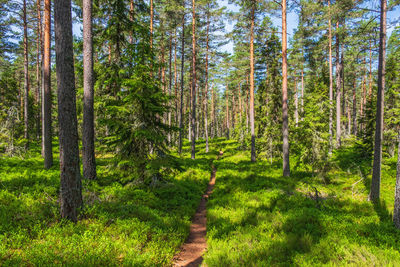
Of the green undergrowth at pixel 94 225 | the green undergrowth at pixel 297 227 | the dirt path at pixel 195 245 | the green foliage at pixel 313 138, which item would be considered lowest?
the dirt path at pixel 195 245

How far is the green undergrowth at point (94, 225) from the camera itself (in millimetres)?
3863

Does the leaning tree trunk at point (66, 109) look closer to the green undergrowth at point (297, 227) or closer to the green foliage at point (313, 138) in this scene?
the green undergrowth at point (297, 227)

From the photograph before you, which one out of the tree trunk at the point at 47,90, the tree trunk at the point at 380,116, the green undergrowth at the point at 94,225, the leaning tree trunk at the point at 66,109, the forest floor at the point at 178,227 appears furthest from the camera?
the tree trunk at the point at 47,90

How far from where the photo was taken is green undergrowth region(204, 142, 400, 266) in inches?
168

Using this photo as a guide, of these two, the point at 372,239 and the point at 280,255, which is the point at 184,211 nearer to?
the point at 280,255

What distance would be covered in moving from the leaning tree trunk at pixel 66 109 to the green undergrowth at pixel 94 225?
675mm

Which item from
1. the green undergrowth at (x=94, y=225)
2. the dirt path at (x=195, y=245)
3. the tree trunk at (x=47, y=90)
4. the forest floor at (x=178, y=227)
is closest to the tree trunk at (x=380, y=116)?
the forest floor at (x=178, y=227)

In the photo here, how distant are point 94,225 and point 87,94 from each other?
573 centimetres

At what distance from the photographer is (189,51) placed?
2498 cm

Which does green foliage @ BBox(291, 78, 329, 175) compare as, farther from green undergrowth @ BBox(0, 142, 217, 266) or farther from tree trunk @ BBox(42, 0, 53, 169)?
tree trunk @ BBox(42, 0, 53, 169)

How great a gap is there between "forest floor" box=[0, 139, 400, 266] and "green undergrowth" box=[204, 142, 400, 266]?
0.09ft

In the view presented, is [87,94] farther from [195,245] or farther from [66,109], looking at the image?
[195,245]

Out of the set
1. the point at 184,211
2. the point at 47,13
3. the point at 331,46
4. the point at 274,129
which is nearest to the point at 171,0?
the point at 47,13

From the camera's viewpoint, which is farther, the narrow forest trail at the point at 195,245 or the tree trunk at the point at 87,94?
the tree trunk at the point at 87,94
